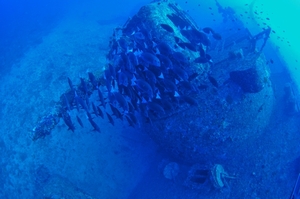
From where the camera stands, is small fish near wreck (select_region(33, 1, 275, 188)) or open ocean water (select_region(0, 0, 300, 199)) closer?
small fish near wreck (select_region(33, 1, 275, 188))

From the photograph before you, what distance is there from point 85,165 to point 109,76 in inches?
188

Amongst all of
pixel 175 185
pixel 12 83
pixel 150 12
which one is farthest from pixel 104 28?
pixel 175 185

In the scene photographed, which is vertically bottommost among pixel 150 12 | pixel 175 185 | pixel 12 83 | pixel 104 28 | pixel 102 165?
pixel 175 185

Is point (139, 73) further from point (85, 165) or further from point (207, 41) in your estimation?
point (85, 165)

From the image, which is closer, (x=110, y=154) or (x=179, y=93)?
(x=179, y=93)

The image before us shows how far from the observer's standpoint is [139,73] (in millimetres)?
5121

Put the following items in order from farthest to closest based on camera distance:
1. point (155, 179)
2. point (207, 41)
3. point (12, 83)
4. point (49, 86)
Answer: point (12, 83), point (49, 86), point (155, 179), point (207, 41)

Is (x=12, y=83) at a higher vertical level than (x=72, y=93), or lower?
higher

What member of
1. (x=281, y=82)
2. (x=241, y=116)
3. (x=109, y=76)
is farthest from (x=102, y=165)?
(x=281, y=82)

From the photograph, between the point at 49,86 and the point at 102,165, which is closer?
the point at 102,165

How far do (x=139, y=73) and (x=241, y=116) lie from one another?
3738 mm

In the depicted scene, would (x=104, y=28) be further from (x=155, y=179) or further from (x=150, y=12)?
(x=155, y=179)

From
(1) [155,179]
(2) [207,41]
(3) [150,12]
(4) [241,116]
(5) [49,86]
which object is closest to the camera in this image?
(2) [207,41]

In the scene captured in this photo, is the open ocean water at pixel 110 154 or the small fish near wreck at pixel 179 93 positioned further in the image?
the open ocean water at pixel 110 154
